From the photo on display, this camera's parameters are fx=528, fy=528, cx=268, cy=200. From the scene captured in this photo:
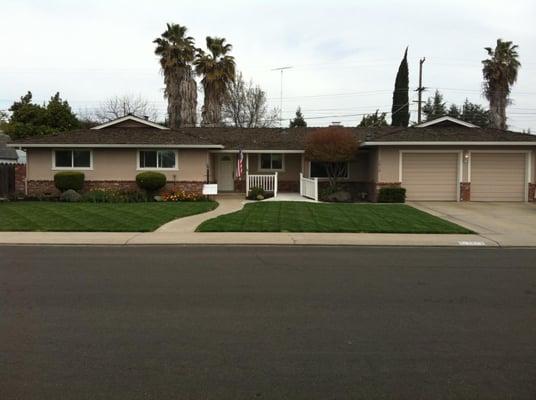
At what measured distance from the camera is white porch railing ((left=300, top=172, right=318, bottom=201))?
25.0 m

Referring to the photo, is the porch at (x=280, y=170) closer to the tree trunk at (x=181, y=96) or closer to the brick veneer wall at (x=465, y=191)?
the brick veneer wall at (x=465, y=191)

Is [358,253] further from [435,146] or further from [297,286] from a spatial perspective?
[435,146]

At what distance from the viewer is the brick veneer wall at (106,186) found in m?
26.2

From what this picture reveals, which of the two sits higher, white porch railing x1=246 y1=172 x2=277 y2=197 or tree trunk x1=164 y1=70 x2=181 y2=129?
tree trunk x1=164 y1=70 x2=181 y2=129

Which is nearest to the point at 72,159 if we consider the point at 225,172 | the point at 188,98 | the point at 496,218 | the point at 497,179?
the point at 225,172

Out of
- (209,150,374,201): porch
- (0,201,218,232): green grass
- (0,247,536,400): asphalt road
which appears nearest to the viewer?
(0,247,536,400): asphalt road

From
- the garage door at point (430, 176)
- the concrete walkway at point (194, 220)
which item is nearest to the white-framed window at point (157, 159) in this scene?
the concrete walkway at point (194, 220)

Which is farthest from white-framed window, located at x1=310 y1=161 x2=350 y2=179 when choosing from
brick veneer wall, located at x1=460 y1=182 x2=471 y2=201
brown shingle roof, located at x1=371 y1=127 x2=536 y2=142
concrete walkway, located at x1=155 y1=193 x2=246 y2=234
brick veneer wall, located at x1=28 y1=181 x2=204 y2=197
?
brick veneer wall, located at x1=28 y1=181 x2=204 y2=197

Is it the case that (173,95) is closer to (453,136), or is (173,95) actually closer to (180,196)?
(180,196)

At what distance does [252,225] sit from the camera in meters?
15.8

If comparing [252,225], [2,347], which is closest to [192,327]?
[2,347]

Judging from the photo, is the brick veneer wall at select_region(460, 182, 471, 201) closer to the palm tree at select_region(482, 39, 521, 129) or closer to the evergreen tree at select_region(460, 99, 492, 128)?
the palm tree at select_region(482, 39, 521, 129)

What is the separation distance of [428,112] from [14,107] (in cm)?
4387

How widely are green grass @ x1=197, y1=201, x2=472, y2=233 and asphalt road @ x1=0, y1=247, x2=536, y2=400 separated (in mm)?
5156
